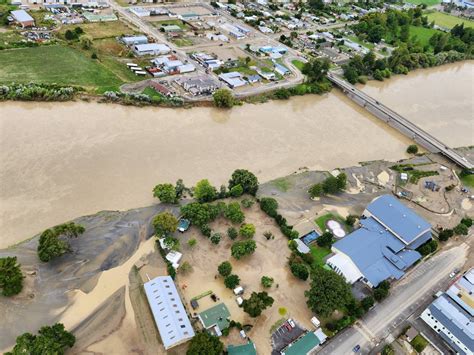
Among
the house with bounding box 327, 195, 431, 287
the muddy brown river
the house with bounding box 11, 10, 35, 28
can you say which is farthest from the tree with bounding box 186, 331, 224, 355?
the house with bounding box 11, 10, 35, 28

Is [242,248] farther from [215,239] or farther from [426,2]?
[426,2]

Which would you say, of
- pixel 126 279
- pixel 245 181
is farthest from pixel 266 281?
pixel 126 279

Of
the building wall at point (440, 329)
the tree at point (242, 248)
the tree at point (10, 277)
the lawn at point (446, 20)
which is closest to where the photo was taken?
the tree at point (10, 277)

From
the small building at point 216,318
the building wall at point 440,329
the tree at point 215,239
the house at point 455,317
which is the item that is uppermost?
the house at point 455,317

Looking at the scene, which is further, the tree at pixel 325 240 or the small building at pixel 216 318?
the tree at pixel 325 240

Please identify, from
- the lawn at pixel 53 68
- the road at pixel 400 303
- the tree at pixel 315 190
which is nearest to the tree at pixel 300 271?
the road at pixel 400 303

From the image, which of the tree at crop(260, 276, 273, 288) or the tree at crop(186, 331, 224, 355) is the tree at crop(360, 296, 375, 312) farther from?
the tree at crop(186, 331, 224, 355)

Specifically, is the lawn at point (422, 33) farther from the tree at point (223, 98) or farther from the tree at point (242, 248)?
the tree at point (242, 248)
